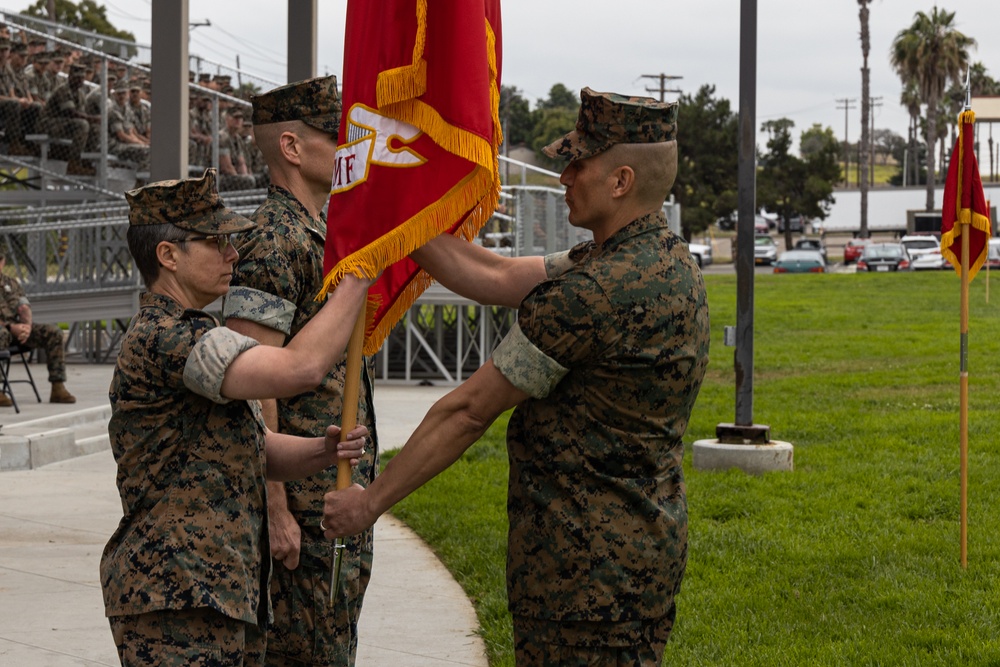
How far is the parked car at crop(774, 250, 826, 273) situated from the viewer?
53.5 m

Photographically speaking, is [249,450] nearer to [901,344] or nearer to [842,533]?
[842,533]

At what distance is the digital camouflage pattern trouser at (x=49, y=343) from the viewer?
45.2 feet

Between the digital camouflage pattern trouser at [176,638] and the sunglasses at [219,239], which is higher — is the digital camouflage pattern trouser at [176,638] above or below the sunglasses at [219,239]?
below

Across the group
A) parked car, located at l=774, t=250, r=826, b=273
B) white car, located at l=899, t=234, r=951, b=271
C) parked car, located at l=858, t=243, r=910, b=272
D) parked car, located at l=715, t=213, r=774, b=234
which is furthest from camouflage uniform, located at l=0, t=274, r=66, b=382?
parked car, located at l=715, t=213, r=774, b=234

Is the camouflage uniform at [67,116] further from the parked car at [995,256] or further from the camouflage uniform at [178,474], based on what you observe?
the parked car at [995,256]

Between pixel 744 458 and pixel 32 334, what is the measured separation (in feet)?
26.9

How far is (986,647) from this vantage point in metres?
5.95

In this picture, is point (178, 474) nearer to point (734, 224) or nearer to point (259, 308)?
point (259, 308)

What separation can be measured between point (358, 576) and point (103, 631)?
8.65ft

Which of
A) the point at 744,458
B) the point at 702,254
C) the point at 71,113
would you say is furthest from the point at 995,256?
the point at 744,458

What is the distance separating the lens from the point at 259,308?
12.8 feet

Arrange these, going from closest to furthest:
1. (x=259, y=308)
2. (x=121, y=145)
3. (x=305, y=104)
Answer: (x=259, y=308), (x=305, y=104), (x=121, y=145)

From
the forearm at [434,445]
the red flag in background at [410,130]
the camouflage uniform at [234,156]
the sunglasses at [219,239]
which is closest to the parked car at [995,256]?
the camouflage uniform at [234,156]

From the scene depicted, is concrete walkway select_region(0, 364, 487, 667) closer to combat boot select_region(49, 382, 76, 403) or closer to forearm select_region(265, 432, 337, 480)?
forearm select_region(265, 432, 337, 480)
